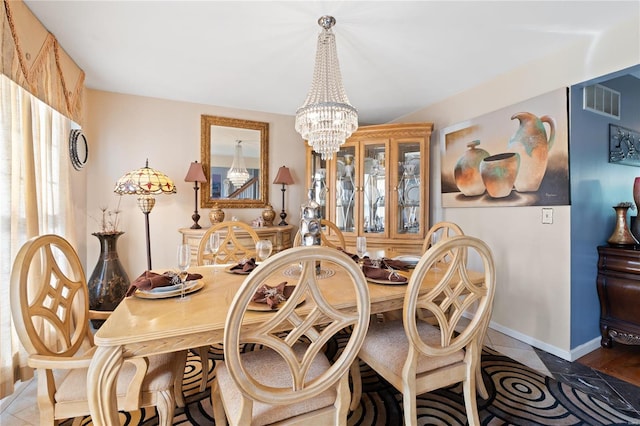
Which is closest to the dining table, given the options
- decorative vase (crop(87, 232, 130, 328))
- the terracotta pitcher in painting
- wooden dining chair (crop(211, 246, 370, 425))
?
wooden dining chair (crop(211, 246, 370, 425))

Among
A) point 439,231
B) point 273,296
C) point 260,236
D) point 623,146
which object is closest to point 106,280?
point 260,236

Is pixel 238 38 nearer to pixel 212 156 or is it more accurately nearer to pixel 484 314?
pixel 212 156

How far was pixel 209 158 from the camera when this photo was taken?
339 centimetres

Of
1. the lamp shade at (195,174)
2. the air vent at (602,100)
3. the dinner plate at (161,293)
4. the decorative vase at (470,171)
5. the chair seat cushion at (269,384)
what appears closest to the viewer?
the chair seat cushion at (269,384)

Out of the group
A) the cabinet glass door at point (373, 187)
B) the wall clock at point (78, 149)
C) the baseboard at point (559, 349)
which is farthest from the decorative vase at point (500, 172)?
the wall clock at point (78, 149)

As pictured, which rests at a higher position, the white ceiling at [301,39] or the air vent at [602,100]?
the white ceiling at [301,39]

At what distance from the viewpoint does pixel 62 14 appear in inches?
72.5

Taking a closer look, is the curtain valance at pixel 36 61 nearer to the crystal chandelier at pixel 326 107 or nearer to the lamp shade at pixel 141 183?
the lamp shade at pixel 141 183

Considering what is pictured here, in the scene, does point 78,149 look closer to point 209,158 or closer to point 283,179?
point 209,158

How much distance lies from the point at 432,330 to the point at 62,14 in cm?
295

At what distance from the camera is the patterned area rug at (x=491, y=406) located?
1516 millimetres

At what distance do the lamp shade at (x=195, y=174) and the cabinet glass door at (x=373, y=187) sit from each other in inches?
71.0

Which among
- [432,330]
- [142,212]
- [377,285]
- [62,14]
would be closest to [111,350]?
[377,285]

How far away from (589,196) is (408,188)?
1.50 metres
